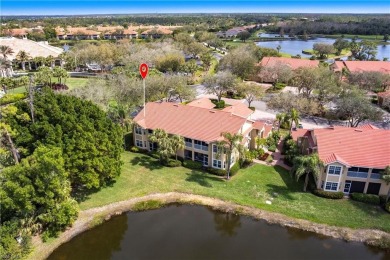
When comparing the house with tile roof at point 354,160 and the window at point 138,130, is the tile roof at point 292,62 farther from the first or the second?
the house with tile roof at point 354,160

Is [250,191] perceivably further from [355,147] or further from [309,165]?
[355,147]

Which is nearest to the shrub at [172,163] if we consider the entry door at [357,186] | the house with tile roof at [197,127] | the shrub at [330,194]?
the house with tile roof at [197,127]

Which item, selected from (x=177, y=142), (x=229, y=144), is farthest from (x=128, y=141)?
(x=229, y=144)

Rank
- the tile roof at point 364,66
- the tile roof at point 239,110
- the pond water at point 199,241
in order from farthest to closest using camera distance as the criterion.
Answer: the tile roof at point 364,66 < the tile roof at point 239,110 < the pond water at point 199,241

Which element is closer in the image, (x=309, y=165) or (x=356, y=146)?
(x=309, y=165)

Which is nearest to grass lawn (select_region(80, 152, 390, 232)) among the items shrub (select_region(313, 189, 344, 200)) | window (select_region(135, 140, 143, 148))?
shrub (select_region(313, 189, 344, 200))

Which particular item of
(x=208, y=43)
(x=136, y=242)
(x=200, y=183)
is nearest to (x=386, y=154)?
(x=200, y=183)

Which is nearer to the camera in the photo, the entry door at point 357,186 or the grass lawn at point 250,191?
the grass lawn at point 250,191

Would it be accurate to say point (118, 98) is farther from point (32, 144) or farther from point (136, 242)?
point (136, 242)
